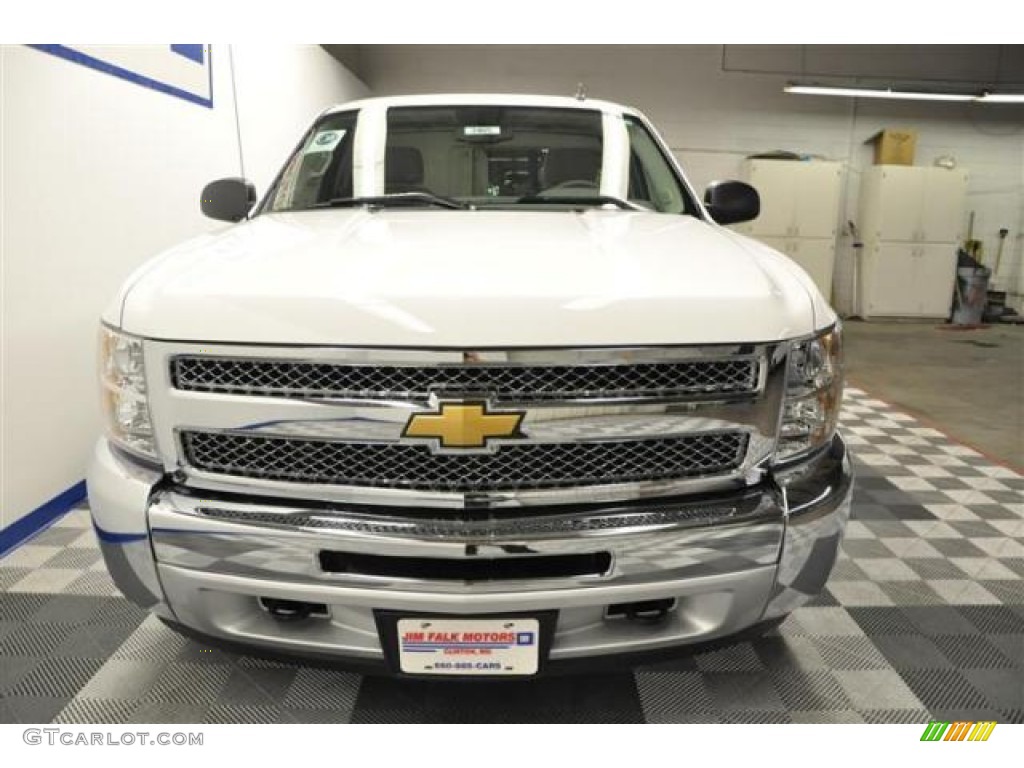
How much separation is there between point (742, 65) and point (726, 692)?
1114 cm

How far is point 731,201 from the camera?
258 centimetres

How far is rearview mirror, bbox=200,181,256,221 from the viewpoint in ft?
8.11

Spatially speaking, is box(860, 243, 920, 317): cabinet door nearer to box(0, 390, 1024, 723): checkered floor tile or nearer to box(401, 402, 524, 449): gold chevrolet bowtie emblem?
box(0, 390, 1024, 723): checkered floor tile

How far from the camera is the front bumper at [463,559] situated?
1336 millimetres

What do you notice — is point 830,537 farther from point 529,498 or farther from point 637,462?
point 529,498

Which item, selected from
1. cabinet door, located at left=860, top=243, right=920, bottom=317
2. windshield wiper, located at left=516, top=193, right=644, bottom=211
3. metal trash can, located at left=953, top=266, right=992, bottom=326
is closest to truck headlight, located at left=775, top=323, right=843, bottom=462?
windshield wiper, located at left=516, top=193, right=644, bottom=211

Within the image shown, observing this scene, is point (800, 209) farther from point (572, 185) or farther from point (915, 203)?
point (572, 185)

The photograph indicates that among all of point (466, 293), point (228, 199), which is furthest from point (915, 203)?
point (466, 293)

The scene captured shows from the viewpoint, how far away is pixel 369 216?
2.04 meters

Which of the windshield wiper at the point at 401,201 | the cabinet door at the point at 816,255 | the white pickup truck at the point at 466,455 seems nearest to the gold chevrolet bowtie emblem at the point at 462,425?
the white pickup truck at the point at 466,455

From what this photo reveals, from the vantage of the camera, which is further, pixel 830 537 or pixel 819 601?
pixel 819 601

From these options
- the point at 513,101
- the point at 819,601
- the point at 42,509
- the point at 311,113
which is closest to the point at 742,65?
the point at 311,113

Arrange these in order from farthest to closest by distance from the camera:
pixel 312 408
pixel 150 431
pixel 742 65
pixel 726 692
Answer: pixel 742 65 → pixel 726 692 → pixel 150 431 → pixel 312 408

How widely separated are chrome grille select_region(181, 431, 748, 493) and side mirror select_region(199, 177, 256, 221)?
53.1 inches
